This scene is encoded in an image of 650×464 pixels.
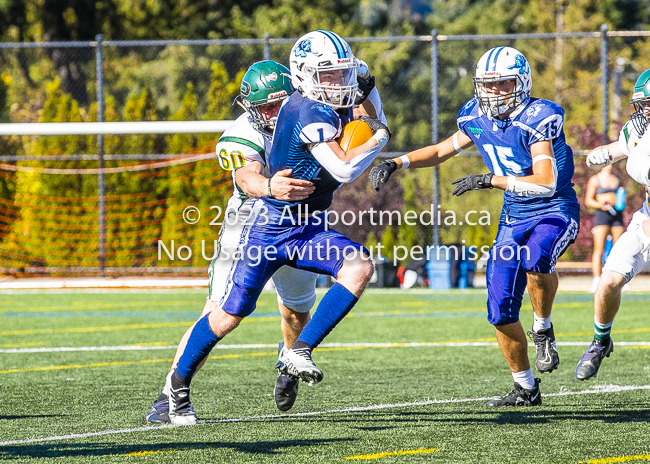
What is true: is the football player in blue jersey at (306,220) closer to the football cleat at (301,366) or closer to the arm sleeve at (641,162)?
the football cleat at (301,366)

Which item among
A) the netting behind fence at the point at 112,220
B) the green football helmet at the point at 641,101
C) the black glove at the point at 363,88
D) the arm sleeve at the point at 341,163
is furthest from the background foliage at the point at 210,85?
the arm sleeve at the point at 341,163

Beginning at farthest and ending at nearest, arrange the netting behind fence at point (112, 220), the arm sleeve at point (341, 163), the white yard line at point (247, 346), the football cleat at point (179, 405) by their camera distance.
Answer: the netting behind fence at point (112, 220) < the white yard line at point (247, 346) < the football cleat at point (179, 405) < the arm sleeve at point (341, 163)

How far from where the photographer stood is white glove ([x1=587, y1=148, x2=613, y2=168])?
5.55 metres

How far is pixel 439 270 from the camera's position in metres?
13.9

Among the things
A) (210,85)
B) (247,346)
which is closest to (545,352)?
(247,346)

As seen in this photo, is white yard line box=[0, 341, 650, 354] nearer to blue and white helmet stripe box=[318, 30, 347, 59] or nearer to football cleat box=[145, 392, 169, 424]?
football cleat box=[145, 392, 169, 424]

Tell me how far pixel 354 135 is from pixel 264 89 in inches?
23.9

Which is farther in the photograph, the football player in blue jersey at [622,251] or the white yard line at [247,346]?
the white yard line at [247,346]

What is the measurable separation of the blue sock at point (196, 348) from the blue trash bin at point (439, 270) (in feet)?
29.6

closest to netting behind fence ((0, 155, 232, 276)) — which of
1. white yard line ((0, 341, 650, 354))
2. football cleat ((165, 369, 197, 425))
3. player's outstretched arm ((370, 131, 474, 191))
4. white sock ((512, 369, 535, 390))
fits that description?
white yard line ((0, 341, 650, 354))

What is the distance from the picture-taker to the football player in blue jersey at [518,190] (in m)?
5.23

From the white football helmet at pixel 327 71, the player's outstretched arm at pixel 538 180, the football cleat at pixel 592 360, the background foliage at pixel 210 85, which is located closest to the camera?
the white football helmet at pixel 327 71

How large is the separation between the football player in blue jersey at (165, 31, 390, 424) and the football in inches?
1.5

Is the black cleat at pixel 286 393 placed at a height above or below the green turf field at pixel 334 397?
above
